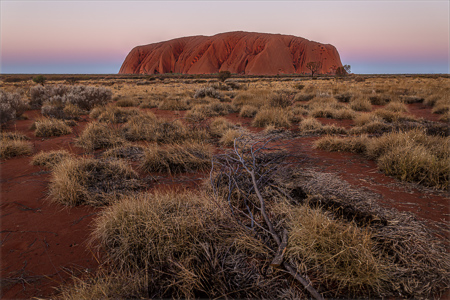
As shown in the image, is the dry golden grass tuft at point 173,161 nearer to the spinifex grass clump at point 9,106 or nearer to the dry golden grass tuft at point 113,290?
the dry golden grass tuft at point 113,290

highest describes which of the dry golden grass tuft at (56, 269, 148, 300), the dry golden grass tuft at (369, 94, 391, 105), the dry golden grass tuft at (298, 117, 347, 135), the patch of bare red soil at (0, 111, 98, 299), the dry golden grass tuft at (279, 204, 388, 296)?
the dry golden grass tuft at (369, 94, 391, 105)

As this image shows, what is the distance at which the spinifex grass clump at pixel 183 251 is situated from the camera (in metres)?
1.66

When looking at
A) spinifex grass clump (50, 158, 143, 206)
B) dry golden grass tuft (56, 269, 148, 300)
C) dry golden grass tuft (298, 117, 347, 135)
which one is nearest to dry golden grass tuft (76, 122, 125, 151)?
spinifex grass clump (50, 158, 143, 206)

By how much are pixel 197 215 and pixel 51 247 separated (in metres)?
1.63

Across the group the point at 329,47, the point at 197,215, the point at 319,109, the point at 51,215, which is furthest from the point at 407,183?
the point at 329,47

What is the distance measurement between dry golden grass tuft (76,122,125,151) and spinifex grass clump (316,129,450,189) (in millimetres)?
5614

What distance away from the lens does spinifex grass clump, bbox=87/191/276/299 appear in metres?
1.66

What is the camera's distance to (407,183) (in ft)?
11.2

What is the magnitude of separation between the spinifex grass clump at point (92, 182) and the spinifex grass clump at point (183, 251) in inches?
30.0

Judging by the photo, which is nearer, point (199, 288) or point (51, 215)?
point (199, 288)

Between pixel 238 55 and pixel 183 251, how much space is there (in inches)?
3488

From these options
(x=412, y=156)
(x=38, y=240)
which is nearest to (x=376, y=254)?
(x=412, y=156)

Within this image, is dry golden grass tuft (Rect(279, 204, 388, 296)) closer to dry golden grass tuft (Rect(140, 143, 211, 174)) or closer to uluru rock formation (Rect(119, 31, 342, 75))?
dry golden grass tuft (Rect(140, 143, 211, 174))

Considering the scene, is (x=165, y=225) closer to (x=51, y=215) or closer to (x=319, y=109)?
(x=51, y=215)
